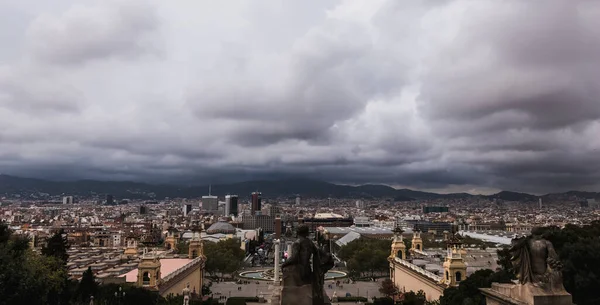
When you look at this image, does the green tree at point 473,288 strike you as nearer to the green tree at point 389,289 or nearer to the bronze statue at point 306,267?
the green tree at point 389,289

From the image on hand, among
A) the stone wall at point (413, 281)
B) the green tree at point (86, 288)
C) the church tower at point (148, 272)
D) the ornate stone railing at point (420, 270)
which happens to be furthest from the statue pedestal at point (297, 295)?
the ornate stone railing at point (420, 270)

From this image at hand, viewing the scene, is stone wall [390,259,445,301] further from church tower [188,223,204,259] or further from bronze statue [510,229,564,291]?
bronze statue [510,229,564,291]

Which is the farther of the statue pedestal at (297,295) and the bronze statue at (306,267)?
the bronze statue at (306,267)

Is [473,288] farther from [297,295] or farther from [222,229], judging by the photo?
[222,229]

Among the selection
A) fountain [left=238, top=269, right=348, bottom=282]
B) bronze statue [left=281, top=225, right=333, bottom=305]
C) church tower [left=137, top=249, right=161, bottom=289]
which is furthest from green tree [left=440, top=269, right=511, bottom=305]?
fountain [left=238, top=269, right=348, bottom=282]

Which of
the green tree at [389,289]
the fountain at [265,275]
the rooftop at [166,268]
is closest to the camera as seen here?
the rooftop at [166,268]

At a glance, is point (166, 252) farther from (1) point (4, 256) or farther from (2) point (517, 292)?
(2) point (517, 292)

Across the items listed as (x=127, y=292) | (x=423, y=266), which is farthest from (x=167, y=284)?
(x=423, y=266)
